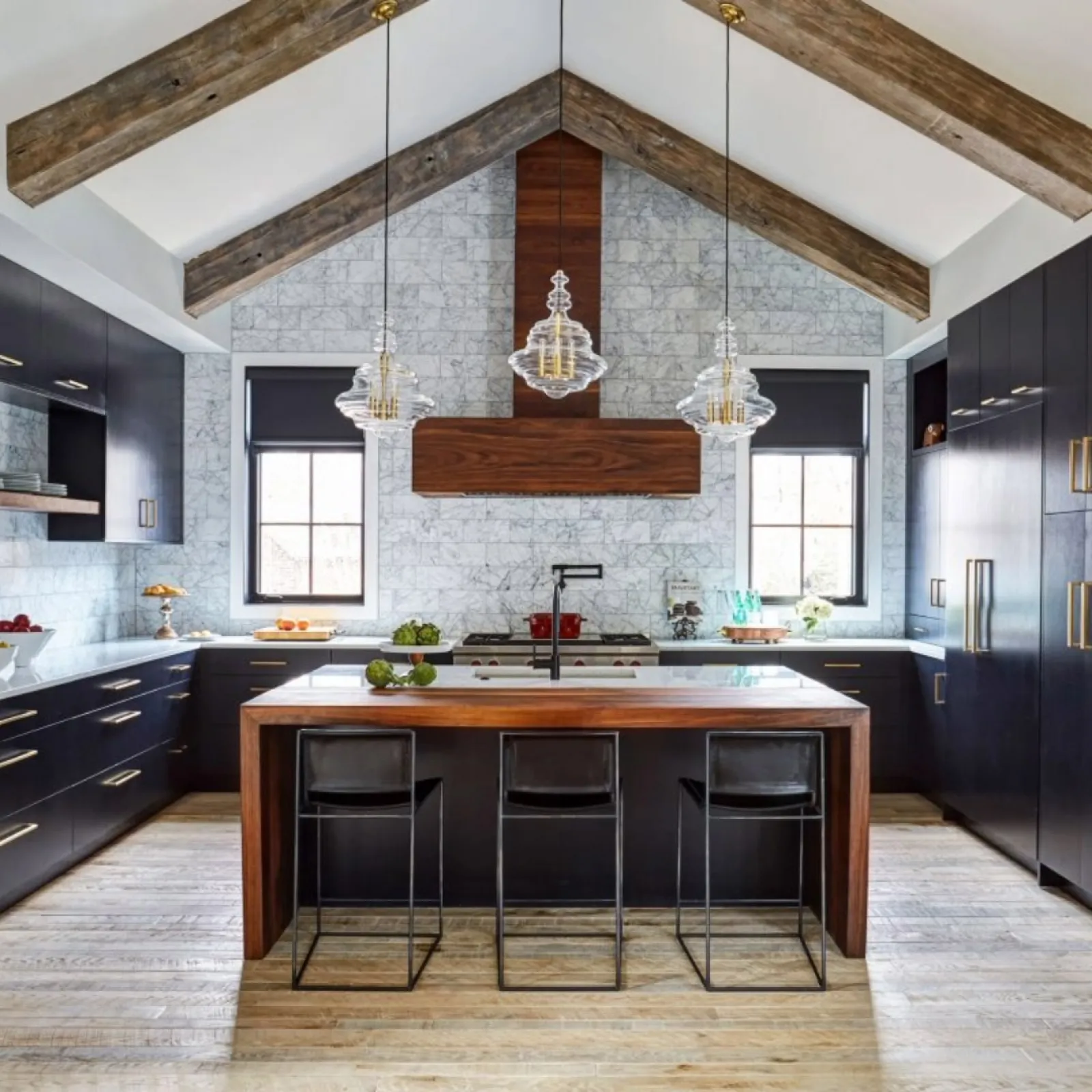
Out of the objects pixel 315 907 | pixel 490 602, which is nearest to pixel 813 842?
pixel 315 907

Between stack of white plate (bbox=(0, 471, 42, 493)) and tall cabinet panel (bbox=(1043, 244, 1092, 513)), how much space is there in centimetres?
451

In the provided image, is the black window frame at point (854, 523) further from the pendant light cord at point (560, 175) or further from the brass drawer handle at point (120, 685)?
the brass drawer handle at point (120, 685)

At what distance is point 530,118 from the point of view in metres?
5.23

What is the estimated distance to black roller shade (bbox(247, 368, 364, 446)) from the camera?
19.4 feet

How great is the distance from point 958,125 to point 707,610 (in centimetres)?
319

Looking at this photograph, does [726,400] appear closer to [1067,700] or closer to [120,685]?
[1067,700]

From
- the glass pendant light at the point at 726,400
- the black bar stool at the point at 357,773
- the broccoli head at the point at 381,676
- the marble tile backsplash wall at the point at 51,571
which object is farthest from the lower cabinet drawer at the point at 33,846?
the glass pendant light at the point at 726,400

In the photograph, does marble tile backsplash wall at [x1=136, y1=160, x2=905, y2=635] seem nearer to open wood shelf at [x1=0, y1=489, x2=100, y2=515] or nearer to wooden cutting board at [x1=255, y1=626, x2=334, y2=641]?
wooden cutting board at [x1=255, y1=626, x2=334, y2=641]

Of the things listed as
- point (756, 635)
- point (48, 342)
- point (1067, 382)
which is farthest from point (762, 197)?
point (48, 342)

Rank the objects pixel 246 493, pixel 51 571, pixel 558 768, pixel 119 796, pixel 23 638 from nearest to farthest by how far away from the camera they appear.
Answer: pixel 558 768, pixel 23 638, pixel 119 796, pixel 51 571, pixel 246 493

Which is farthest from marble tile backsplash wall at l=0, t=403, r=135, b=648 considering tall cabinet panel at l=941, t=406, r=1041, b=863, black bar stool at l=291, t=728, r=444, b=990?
tall cabinet panel at l=941, t=406, r=1041, b=863

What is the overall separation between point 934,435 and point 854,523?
81cm

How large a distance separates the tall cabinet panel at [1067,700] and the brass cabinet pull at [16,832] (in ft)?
13.9

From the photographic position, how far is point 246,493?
5.93 m
